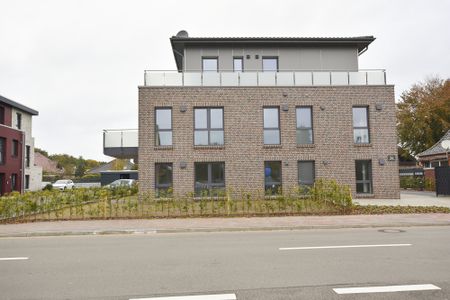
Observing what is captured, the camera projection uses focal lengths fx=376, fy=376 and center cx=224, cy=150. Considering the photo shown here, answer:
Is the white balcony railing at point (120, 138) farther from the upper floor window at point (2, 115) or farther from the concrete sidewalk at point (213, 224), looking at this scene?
the upper floor window at point (2, 115)

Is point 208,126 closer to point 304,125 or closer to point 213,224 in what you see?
point 304,125

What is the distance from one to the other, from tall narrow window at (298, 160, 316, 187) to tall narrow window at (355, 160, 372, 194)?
2.45 meters

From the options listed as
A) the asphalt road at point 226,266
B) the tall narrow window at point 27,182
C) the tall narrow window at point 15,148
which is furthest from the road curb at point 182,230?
the tall narrow window at point 27,182

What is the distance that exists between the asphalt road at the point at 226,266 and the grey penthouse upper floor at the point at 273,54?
13951 mm

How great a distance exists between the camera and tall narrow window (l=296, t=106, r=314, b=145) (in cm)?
2031

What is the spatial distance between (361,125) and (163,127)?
1074 centimetres

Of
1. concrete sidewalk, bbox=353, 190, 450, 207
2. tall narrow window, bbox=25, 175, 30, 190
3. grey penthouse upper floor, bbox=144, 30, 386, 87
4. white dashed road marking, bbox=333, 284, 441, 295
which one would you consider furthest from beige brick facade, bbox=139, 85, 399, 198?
tall narrow window, bbox=25, 175, 30, 190

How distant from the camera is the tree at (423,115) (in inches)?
1768

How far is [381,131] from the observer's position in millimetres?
20297

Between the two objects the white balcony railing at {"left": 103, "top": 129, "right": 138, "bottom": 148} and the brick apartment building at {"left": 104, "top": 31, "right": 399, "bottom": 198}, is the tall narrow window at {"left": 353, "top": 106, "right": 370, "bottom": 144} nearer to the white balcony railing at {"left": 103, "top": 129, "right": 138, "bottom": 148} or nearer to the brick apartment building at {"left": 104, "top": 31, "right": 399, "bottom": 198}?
the brick apartment building at {"left": 104, "top": 31, "right": 399, "bottom": 198}

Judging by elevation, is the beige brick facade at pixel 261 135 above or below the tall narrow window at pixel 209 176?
above

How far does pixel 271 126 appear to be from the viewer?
20359mm

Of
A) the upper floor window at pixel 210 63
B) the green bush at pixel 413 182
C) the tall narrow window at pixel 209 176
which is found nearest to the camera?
the tall narrow window at pixel 209 176

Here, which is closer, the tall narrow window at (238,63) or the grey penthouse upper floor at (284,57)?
the grey penthouse upper floor at (284,57)
